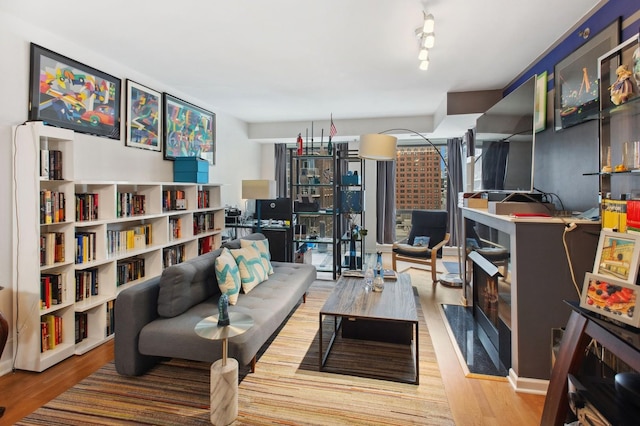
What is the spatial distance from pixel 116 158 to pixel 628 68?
4112mm

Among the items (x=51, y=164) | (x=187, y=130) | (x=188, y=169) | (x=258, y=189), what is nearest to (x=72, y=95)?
(x=51, y=164)

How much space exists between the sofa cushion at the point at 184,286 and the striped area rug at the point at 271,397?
0.46 meters

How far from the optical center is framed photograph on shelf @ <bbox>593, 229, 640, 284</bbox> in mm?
1516

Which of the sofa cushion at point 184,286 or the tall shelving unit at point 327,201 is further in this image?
the tall shelving unit at point 327,201

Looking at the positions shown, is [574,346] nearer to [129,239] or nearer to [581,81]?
[581,81]

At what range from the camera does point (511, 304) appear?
7.57 ft

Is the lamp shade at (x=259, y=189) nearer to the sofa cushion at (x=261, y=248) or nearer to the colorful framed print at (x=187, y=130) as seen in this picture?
the colorful framed print at (x=187, y=130)

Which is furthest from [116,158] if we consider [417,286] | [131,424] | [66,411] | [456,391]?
[417,286]

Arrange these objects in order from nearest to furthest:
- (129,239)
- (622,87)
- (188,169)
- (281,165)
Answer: (622,87), (129,239), (188,169), (281,165)

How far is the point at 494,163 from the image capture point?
3.27m

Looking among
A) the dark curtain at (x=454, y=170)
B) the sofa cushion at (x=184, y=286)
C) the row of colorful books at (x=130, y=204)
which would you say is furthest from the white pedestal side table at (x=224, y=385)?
the dark curtain at (x=454, y=170)

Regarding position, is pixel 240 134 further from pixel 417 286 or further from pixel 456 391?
pixel 456 391

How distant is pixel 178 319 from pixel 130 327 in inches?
11.7

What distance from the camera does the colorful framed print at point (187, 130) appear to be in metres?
4.11
